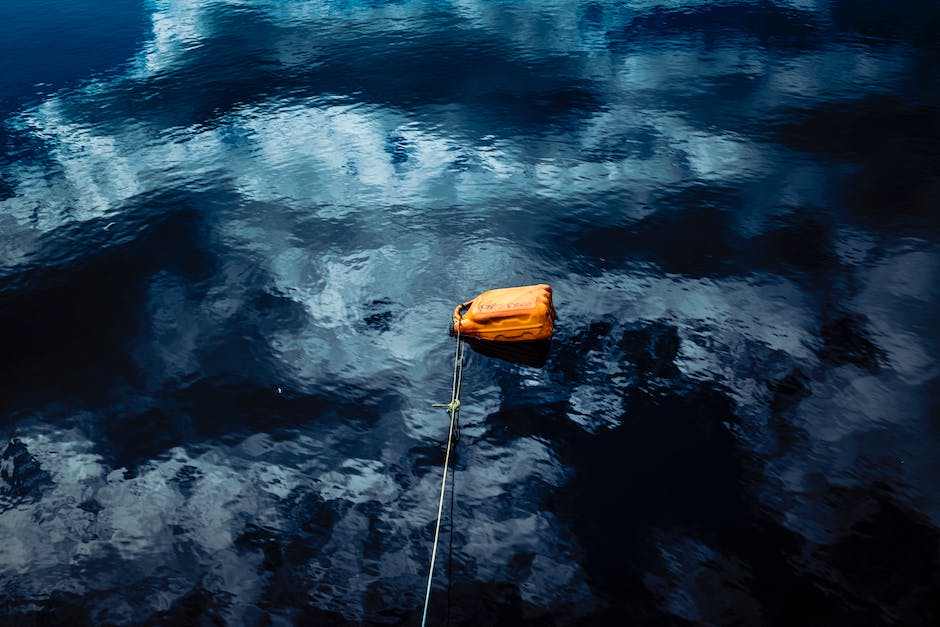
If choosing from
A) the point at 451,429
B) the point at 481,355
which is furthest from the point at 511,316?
the point at 451,429

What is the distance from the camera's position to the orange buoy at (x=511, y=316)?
35.2 ft

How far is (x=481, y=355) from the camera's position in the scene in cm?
1112

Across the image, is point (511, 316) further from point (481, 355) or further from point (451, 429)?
point (451, 429)

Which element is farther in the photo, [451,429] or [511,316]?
[511,316]

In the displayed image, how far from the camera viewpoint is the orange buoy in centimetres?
1073

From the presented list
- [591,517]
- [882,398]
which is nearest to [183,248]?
[591,517]

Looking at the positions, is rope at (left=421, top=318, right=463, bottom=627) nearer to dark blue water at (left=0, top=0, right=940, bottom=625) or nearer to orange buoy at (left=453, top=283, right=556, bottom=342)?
dark blue water at (left=0, top=0, right=940, bottom=625)

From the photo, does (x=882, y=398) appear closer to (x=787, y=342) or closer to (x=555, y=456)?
(x=787, y=342)

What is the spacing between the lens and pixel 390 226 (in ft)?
48.7

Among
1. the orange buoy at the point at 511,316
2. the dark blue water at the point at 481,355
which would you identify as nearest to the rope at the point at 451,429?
the dark blue water at the point at 481,355

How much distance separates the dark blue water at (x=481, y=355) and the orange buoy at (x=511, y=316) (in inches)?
24.6

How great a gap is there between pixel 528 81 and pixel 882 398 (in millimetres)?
17791

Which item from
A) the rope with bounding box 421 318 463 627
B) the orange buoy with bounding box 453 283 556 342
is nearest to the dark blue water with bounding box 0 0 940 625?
the rope with bounding box 421 318 463 627

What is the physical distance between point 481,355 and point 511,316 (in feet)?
3.41
